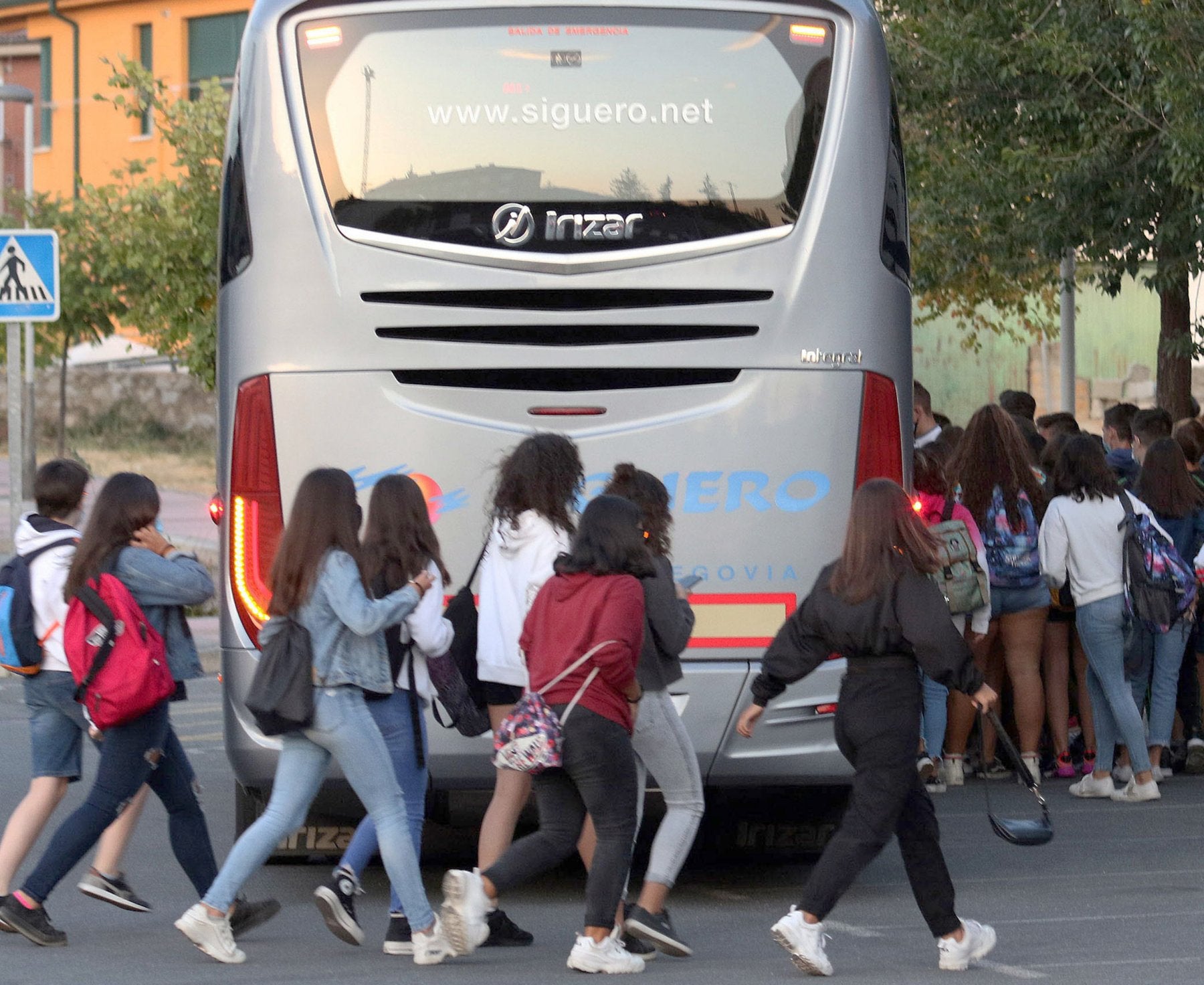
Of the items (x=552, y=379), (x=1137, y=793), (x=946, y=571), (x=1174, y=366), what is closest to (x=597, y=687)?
(x=552, y=379)

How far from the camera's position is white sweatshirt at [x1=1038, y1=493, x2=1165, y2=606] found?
32.1ft

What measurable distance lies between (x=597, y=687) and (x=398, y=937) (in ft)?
3.76

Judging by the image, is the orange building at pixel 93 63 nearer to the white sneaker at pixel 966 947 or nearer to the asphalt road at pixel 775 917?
the asphalt road at pixel 775 917

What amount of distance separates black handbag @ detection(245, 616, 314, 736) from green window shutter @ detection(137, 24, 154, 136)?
38.4 metres

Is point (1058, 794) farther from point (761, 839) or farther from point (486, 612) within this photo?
point (486, 612)

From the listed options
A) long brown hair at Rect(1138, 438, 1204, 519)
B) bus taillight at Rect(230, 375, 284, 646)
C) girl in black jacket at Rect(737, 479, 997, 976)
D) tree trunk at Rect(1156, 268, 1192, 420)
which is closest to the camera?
girl in black jacket at Rect(737, 479, 997, 976)

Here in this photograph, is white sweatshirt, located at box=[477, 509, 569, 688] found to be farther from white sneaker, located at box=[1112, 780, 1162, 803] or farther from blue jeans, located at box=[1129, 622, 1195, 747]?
blue jeans, located at box=[1129, 622, 1195, 747]

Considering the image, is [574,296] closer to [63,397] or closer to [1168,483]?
[1168,483]

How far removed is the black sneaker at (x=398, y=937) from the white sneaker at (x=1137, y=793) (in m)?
4.51

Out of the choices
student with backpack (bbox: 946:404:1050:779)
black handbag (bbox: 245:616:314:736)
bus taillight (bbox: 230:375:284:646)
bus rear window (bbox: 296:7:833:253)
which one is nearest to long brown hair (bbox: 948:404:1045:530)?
student with backpack (bbox: 946:404:1050:779)

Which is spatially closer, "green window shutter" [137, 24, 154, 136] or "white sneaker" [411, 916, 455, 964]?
"white sneaker" [411, 916, 455, 964]

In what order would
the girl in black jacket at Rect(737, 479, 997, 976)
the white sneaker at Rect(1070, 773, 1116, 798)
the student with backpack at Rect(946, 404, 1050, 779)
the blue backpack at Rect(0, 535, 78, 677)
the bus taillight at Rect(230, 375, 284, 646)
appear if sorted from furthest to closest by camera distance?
the white sneaker at Rect(1070, 773, 1116, 798) → the student with backpack at Rect(946, 404, 1050, 779) → the bus taillight at Rect(230, 375, 284, 646) → the blue backpack at Rect(0, 535, 78, 677) → the girl in black jacket at Rect(737, 479, 997, 976)

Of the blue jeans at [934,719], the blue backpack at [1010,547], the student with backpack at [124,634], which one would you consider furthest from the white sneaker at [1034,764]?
the student with backpack at [124,634]

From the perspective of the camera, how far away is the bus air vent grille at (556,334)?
285 inches
